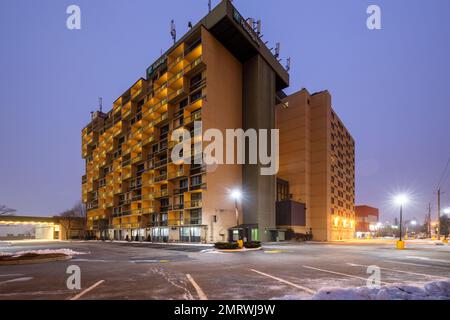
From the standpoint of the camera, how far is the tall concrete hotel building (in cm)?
4712

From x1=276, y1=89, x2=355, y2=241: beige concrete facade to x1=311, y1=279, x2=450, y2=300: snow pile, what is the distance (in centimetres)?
5345

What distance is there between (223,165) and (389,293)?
40.7m

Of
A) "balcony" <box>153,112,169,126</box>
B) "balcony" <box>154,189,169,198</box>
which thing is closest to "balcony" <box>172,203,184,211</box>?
"balcony" <box>154,189,169,198</box>

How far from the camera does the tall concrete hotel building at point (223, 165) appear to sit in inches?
1855

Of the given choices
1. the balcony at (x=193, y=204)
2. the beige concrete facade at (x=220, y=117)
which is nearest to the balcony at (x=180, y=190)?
the balcony at (x=193, y=204)

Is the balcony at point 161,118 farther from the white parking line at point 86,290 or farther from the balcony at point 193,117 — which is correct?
the white parking line at point 86,290

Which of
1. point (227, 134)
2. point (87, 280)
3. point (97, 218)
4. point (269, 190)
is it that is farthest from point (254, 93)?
point (97, 218)

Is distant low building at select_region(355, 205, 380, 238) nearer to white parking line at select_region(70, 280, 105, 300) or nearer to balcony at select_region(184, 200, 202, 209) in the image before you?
balcony at select_region(184, 200, 202, 209)

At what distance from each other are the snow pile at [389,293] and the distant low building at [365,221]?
118760 mm

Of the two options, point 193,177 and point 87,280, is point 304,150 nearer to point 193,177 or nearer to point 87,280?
point 193,177

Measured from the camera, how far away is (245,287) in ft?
30.8
